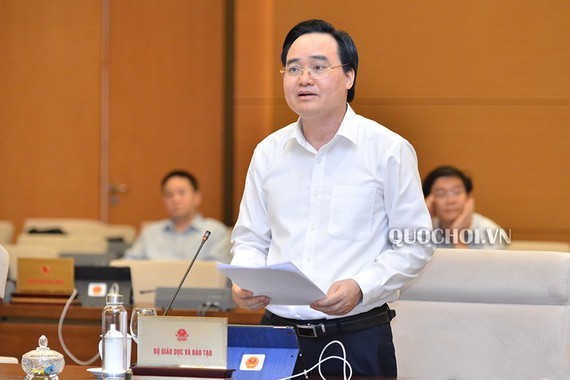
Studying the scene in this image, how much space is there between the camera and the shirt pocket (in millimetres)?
2684

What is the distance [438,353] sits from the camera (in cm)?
300

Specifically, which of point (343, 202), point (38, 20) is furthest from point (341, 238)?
point (38, 20)

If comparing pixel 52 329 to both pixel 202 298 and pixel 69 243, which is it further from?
pixel 69 243

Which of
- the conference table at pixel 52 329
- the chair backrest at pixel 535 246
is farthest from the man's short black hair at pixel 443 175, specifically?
the conference table at pixel 52 329

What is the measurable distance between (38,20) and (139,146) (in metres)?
1.69

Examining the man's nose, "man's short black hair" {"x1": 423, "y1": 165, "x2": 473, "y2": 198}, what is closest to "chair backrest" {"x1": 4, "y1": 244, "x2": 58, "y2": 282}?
"man's short black hair" {"x1": 423, "y1": 165, "x2": 473, "y2": 198}

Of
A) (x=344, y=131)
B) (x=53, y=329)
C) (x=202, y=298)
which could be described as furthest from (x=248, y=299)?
(x=53, y=329)

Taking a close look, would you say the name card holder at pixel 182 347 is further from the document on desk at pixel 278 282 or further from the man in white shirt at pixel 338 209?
the man in white shirt at pixel 338 209

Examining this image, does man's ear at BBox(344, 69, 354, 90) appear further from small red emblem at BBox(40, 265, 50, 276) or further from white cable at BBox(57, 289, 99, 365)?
small red emblem at BBox(40, 265, 50, 276)

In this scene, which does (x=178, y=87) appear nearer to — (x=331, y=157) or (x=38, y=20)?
(x=38, y=20)

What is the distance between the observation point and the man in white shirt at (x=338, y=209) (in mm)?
2646

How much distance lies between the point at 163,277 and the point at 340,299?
216cm

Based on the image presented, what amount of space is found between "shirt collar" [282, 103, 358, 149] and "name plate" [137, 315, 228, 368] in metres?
0.71

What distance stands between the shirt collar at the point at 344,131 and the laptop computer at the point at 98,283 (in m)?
1.73
